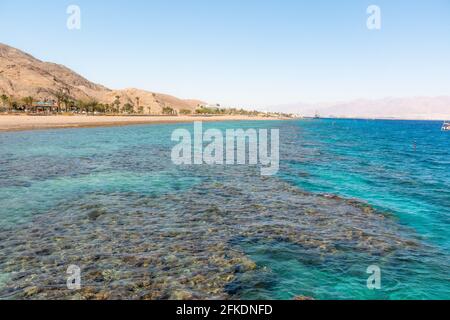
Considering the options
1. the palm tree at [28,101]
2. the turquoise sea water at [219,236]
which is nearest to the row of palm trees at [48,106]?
the palm tree at [28,101]

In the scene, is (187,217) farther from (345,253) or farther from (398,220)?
(398,220)

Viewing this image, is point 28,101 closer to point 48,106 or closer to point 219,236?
point 48,106

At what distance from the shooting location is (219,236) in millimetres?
14250

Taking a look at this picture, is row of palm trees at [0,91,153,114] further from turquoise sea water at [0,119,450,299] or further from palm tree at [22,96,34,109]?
turquoise sea water at [0,119,450,299]

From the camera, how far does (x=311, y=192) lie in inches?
938

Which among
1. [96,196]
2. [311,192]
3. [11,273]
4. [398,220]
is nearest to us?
[11,273]

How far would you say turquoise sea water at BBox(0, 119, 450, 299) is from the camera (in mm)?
10125

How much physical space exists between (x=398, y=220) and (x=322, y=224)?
5210 millimetres

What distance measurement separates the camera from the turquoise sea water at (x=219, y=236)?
1012cm

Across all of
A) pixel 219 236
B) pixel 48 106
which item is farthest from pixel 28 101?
pixel 219 236

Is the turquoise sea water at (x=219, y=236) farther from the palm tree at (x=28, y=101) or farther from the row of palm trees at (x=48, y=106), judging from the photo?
the row of palm trees at (x=48, y=106)
